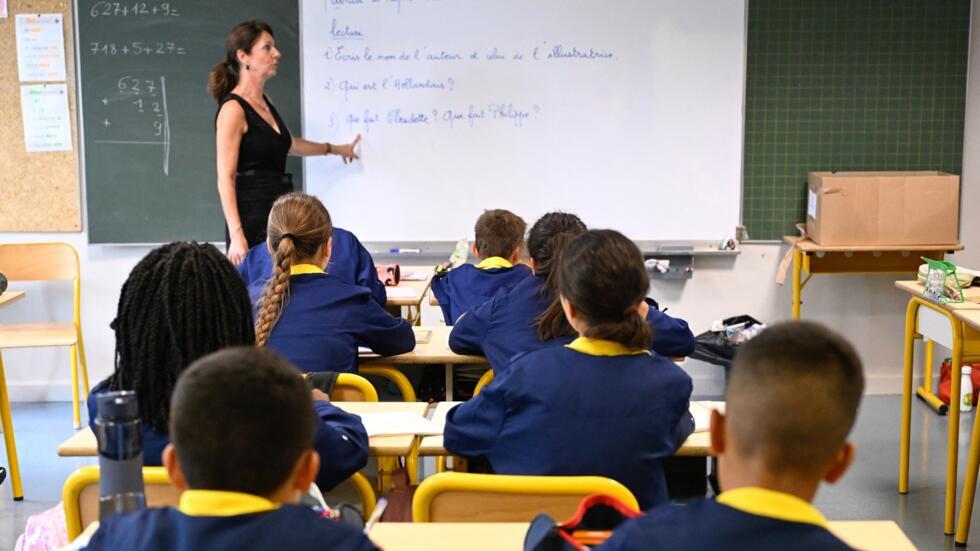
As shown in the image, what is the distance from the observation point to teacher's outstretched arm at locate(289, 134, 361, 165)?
207 inches

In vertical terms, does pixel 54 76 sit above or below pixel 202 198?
above

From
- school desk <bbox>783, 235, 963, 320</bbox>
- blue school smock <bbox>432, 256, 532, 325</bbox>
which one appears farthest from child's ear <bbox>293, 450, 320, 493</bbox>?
school desk <bbox>783, 235, 963, 320</bbox>

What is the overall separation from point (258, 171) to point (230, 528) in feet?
12.0

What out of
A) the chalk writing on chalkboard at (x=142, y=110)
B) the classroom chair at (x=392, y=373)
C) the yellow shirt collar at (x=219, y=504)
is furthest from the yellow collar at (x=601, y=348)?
the chalk writing on chalkboard at (x=142, y=110)

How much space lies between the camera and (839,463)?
1347mm

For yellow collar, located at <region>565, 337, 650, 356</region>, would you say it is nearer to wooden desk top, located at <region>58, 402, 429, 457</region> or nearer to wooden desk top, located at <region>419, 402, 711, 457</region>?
wooden desk top, located at <region>419, 402, 711, 457</region>

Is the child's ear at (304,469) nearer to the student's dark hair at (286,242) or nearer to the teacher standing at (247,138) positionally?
the student's dark hair at (286,242)

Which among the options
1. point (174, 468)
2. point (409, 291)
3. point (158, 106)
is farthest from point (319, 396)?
point (158, 106)

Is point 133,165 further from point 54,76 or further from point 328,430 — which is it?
point 328,430

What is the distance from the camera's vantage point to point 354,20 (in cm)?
532

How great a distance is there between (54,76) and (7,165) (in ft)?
1.65

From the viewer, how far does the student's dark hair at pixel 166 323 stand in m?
2.02

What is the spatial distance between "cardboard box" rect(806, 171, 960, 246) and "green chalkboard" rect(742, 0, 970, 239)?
29cm

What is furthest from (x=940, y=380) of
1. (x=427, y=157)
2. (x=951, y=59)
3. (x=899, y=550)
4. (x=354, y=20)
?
(x=899, y=550)
